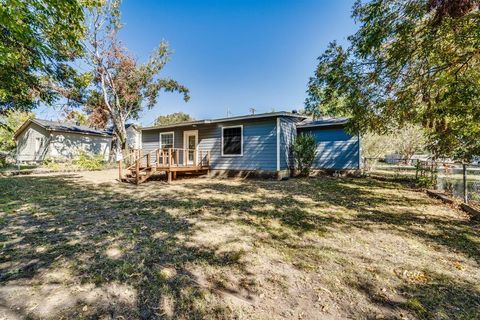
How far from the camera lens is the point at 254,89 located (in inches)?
1074

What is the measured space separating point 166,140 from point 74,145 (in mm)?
12447

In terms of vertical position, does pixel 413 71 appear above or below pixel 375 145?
above

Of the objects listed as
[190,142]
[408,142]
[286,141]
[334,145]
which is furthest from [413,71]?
[408,142]

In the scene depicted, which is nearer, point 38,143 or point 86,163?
point 86,163

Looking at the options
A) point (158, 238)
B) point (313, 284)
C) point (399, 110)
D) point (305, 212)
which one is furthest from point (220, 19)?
point (313, 284)

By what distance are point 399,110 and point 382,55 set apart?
1.65 meters

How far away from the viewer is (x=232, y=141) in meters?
11.5

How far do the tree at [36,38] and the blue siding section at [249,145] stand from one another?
6.04 metres

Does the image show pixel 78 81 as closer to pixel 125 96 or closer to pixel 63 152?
pixel 125 96

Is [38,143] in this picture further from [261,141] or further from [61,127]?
[261,141]

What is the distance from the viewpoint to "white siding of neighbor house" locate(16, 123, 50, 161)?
1952 cm

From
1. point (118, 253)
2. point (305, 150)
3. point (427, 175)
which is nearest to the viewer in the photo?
point (118, 253)

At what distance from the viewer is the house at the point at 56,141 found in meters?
19.3

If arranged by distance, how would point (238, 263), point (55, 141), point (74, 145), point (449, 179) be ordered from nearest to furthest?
point (238, 263) < point (449, 179) < point (55, 141) < point (74, 145)
